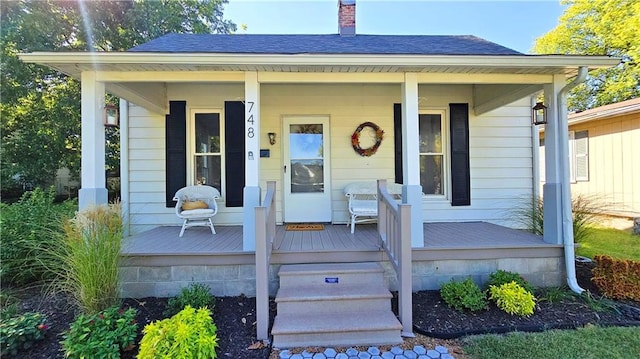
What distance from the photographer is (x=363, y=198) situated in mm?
5164

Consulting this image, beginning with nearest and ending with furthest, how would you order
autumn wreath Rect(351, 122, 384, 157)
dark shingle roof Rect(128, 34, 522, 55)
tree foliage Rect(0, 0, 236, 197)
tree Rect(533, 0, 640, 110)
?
dark shingle roof Rect(128, 34, 522, 55), autumn wreath Rect(351, 122, 384, 157), tree foliage Rect(0, 0, 236, 197), tree Rect(533, 0, 640, 110)

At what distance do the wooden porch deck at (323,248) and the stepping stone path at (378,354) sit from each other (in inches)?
40.1

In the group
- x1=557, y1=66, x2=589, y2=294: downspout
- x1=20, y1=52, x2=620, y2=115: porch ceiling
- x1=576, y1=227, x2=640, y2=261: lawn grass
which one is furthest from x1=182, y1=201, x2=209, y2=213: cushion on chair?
x1=576, y1=227, x2=640, y2=261: lawn grass

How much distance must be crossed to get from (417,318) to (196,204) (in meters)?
3.29

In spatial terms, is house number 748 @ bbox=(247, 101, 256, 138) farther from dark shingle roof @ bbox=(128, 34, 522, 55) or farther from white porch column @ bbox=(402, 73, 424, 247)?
white porch column @ bbox=(402, 73, 424, 247)

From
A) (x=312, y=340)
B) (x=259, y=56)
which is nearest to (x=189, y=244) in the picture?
(x=312, y=340)

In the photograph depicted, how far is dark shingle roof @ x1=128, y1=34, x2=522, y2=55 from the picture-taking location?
13.5ft

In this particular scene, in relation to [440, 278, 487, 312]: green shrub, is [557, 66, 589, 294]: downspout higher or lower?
higher

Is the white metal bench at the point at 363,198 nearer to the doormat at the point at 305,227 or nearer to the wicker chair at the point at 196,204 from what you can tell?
the doormat at the point at 305,227

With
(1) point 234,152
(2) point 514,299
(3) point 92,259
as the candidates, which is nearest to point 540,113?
(2) point 514,299

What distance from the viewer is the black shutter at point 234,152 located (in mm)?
4953

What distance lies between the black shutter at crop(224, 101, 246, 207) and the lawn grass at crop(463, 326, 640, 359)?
3740 millimetres

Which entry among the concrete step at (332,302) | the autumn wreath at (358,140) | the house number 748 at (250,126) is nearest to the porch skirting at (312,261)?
the concrete step at (332,302)

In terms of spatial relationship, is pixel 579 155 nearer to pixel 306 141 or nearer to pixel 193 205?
pixel 306 141
